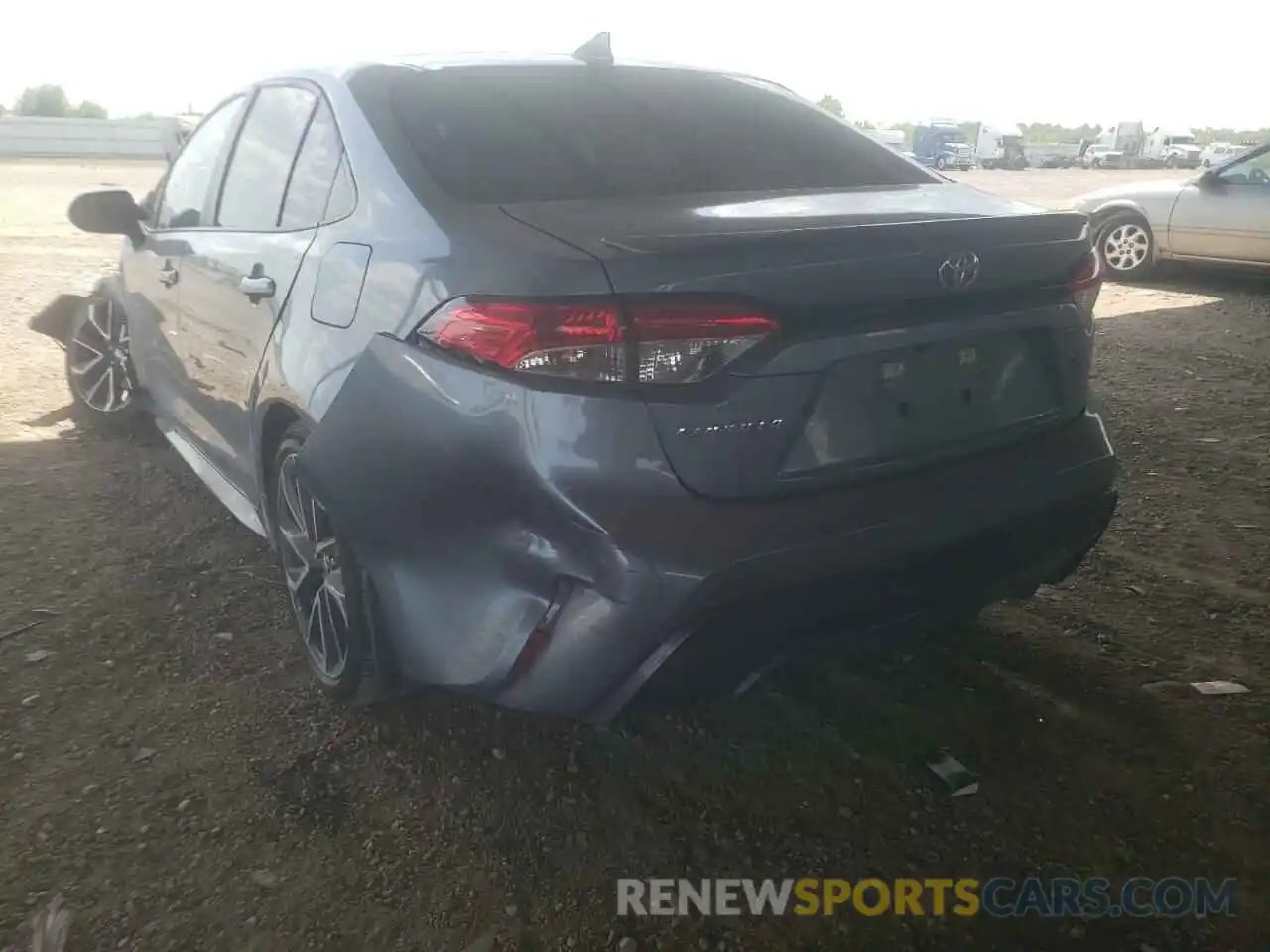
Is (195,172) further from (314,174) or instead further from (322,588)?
(322,588)

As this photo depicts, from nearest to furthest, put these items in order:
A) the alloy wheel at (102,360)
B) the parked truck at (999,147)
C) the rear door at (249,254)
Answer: the rear door at (249,254) → the alloy wheel at (102,360) → the parked truck at (999,147)

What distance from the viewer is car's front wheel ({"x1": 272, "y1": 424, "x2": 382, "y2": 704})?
2398 millimetres

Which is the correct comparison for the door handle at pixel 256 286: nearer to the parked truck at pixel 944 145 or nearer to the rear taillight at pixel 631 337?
the rear taillight at pixel 631 337

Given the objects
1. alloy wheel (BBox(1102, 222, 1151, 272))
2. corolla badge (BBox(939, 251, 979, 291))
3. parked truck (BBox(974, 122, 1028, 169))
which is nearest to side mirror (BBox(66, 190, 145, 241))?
corolla badge (BBox(939, 251, 979, 291))

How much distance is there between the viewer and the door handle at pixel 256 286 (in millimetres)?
2652

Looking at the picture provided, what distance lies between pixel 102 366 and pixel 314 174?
2590 mm

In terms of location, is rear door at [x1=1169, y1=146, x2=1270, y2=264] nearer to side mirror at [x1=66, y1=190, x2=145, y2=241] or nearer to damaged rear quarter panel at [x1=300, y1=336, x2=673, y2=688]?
side mirror at [x1=66, y1=190, x2=145, y2=241]

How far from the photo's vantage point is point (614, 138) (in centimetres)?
253

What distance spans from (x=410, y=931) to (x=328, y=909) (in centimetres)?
18

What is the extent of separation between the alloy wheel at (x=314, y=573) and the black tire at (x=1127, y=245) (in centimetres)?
842

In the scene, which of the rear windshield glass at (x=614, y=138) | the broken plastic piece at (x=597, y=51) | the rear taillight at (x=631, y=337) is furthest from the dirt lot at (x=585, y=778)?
the broken plastic piece at (x=597, y=51)

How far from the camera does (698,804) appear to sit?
2350 mm

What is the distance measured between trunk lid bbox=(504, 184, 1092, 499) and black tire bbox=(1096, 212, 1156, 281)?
25.8ft

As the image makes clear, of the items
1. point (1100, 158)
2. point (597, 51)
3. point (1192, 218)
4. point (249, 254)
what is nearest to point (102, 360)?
point (249, 254)
